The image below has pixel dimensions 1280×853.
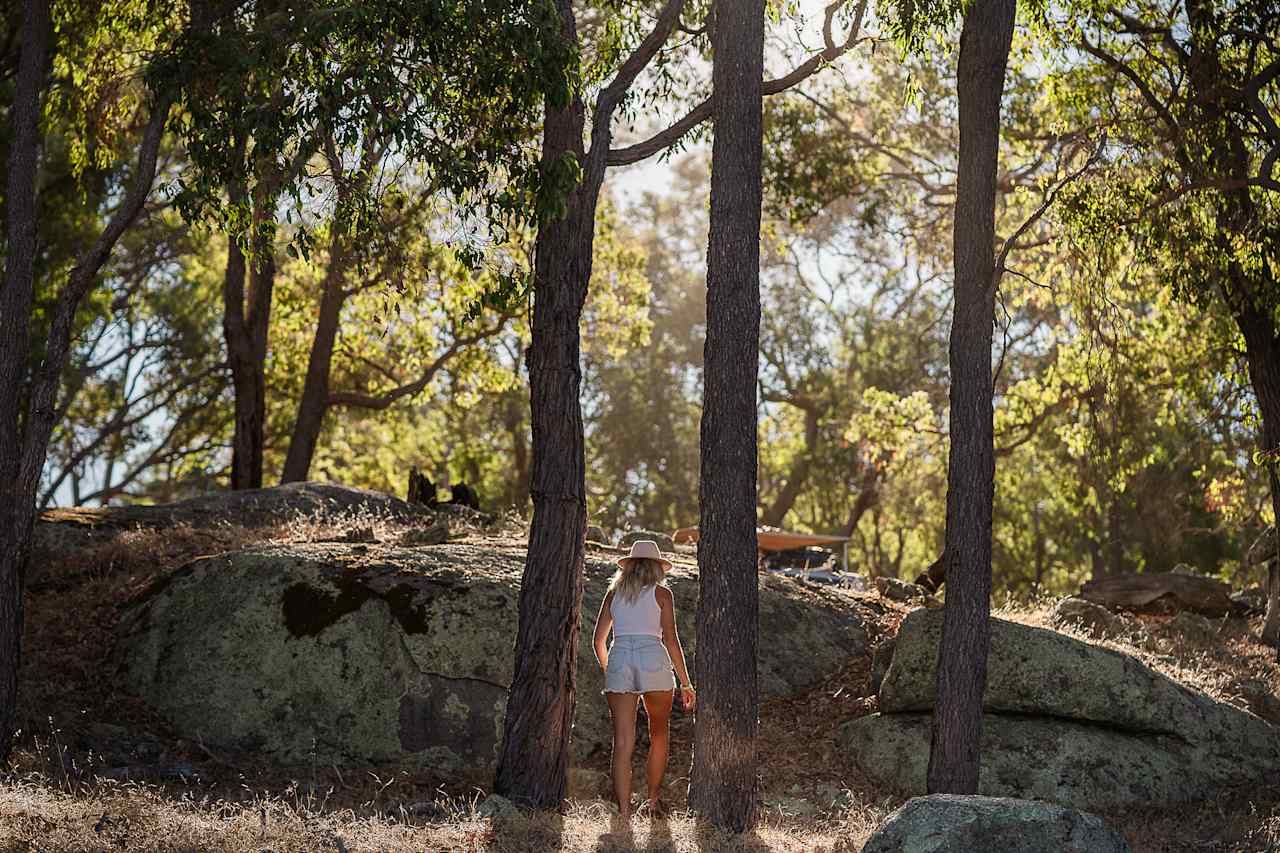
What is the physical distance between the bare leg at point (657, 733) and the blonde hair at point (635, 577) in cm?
77

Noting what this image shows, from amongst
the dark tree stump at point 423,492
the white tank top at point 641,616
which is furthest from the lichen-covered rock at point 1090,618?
the dark tree stump at point 423,492

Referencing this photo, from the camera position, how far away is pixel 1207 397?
20812mm

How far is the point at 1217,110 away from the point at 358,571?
460 inches

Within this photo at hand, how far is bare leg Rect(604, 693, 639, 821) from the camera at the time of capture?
938 cm

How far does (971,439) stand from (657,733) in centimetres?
364

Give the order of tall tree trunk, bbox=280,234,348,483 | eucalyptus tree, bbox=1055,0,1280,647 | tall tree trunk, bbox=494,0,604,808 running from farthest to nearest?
tall tree trunk, bbox=280,234,348,483 < eucalyptus tree, bbox=1055,0,1280,647 < tall tree trunk, bbox=494,0,604,808

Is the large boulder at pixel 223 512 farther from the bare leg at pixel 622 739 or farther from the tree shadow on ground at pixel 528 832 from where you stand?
the tree shadow on ground at pixel 528 832

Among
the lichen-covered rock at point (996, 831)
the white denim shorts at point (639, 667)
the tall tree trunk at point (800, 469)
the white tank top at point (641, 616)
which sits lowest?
the lichen-covered rock at point (996, 831)

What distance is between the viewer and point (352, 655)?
12305 mm

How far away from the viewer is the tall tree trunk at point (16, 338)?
10773mm

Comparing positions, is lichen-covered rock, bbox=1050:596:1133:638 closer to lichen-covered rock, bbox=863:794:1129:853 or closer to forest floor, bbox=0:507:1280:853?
forest floor, bbox=0:507:1280:853

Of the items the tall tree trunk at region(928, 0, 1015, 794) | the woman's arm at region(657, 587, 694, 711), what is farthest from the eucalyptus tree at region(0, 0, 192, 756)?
the tall tree trunk at region(928, 0, 1015, 794)

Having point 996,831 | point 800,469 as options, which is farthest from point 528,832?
point 800,469

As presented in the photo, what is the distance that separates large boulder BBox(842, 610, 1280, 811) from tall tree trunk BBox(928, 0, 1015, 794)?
1.65 m
